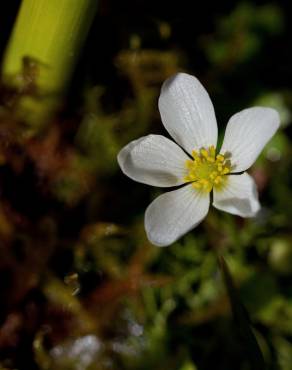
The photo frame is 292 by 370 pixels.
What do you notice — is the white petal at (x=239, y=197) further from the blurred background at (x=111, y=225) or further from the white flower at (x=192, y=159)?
the blurred background at (x=111, y=225)

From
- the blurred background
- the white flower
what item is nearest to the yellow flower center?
the white flower

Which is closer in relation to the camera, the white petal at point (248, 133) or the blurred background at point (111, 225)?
the white petal at point (248, 133)

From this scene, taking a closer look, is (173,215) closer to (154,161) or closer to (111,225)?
(154,161)

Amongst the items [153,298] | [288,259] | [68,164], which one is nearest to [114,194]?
[68,164]

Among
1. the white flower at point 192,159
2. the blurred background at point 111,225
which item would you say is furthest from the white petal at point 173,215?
the blurred background at point 111,225

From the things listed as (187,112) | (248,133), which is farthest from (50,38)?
(248,133)

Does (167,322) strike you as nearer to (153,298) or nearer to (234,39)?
(153,298)
